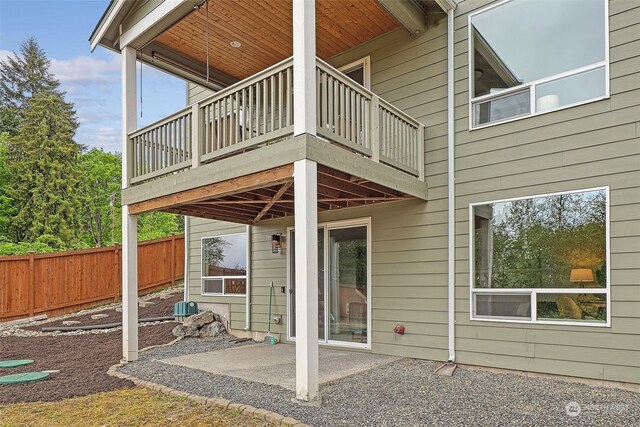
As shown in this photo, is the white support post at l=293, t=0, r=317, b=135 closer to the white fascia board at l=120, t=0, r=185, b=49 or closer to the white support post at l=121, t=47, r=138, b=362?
the white fascia board at l=120, t=0, r=185, b=49

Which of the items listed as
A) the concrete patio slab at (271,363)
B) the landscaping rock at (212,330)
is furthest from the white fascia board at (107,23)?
the landscaping rock at (212,330)

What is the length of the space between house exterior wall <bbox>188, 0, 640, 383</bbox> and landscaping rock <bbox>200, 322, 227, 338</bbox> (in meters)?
3.49

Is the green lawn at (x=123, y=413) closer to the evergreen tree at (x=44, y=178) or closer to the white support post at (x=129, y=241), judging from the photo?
the white support post at (x=129, y=241)

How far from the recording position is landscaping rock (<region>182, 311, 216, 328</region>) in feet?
29.5

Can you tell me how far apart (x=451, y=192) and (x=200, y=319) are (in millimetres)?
5673

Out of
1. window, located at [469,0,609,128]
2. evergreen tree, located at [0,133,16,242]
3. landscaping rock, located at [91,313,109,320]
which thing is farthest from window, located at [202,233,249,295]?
evergreen tree, located at [0,133,16,242]

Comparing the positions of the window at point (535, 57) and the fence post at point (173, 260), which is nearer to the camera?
the window at point (535, 57)

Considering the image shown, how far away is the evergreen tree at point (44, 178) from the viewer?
20391mm

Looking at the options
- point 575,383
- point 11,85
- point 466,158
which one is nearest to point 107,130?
point 11,85

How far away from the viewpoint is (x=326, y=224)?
24.5 ft

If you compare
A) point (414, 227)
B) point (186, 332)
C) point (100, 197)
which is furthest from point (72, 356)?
point (100, 197)

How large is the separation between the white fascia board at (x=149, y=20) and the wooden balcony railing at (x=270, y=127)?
1.39 m

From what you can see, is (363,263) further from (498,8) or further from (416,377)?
(498,8)

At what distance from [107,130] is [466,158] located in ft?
99.4
